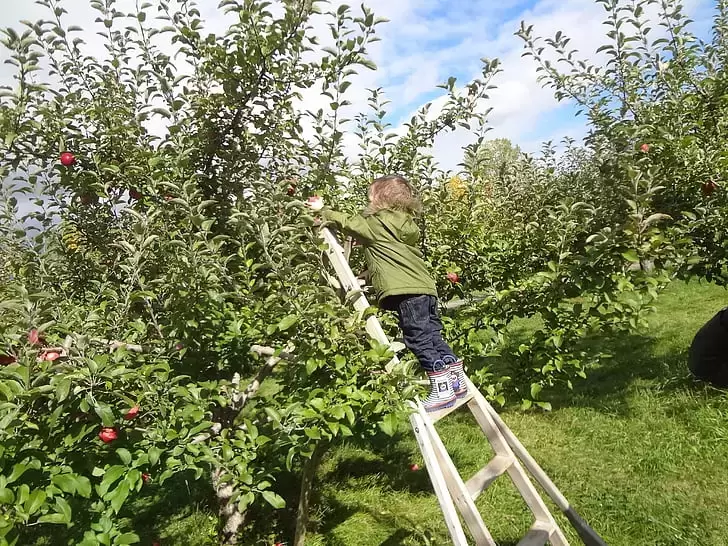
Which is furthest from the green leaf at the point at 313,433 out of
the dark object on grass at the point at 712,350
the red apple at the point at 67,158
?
the dark object on grass at the point at 712,350

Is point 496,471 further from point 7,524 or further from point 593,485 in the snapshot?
point 7,524

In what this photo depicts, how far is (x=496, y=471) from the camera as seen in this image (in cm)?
244

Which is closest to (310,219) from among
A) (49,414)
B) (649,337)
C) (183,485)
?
(49,414)

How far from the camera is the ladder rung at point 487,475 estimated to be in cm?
236

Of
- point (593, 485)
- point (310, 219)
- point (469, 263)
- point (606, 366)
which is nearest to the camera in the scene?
point (310, 219)

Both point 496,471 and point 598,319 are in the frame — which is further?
point 598,319

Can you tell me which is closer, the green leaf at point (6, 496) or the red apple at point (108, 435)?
the green leaf at point (6, 496)

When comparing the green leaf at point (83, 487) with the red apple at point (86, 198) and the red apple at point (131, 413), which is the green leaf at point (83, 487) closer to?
the red apple at point (131, 413)

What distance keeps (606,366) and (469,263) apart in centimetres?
335

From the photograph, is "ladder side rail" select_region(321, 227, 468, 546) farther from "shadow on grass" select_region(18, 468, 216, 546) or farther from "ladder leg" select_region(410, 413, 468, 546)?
"shadow on grass" select_region(18, 468, 216, 546)

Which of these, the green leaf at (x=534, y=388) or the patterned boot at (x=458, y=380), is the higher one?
the patterned boot at (x=458, y=380)

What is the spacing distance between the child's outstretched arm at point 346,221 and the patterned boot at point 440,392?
2.44 ft

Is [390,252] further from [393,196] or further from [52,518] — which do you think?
[52,518]

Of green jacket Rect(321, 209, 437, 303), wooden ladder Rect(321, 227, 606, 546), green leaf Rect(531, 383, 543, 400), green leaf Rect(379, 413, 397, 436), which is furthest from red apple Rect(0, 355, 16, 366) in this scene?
green leaf Rect(531, 383, 543, 400)
